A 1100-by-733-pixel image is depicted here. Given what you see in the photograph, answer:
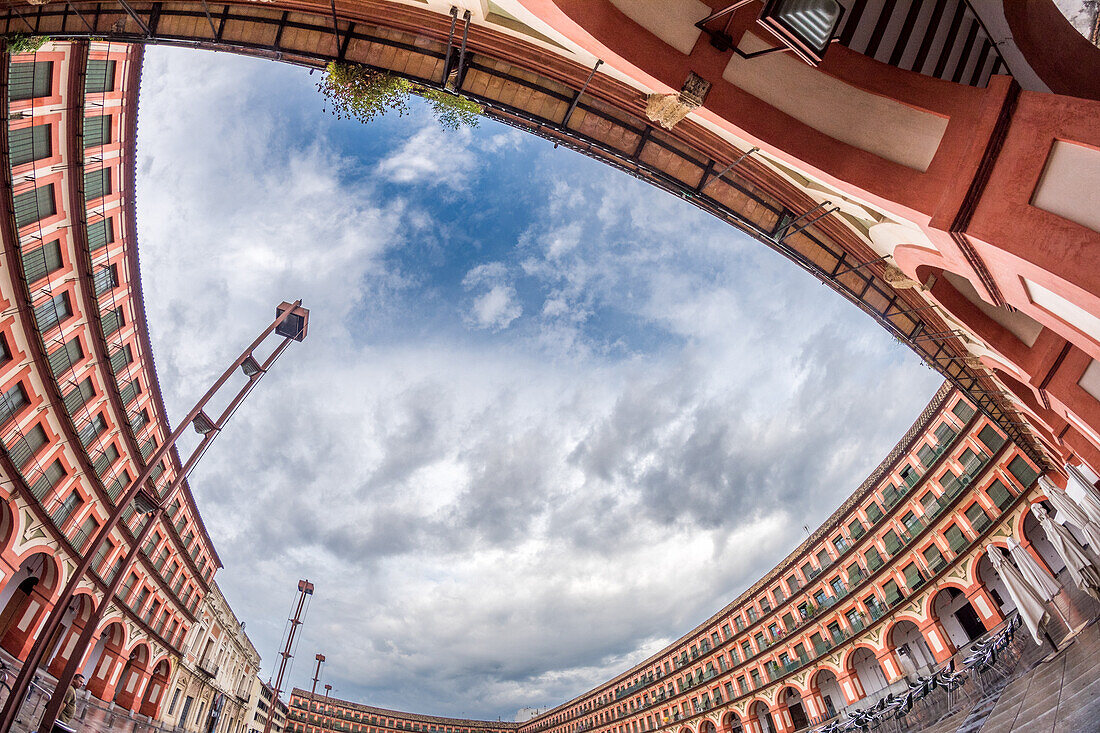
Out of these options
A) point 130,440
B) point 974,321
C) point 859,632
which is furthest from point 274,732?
point 974,321

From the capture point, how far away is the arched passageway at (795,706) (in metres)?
34.4

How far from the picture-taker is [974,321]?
11133 millimetres

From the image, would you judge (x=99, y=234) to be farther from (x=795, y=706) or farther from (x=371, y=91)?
(x=795, y=706)

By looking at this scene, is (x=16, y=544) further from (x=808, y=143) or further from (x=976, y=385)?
(x=976, y=385)

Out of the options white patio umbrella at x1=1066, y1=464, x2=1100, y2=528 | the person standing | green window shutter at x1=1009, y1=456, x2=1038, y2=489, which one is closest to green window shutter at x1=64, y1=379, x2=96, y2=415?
the person standing

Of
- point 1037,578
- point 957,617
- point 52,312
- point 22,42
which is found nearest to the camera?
point 22,42

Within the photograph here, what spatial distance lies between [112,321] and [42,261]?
5.68 m

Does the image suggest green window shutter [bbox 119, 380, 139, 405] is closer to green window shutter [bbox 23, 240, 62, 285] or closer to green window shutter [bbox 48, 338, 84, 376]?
green window shutter [bbox 48, 338, 84, 376]

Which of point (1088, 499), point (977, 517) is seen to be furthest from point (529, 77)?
point (977, 517)

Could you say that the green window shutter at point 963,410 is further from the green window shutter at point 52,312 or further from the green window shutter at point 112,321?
the green window shutter at point 112,321

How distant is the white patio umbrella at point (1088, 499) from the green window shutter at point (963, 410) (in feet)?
45.6

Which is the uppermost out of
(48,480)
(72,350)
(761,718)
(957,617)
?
(72,350)

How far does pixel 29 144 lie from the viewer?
1700 cm

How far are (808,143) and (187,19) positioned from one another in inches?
419
